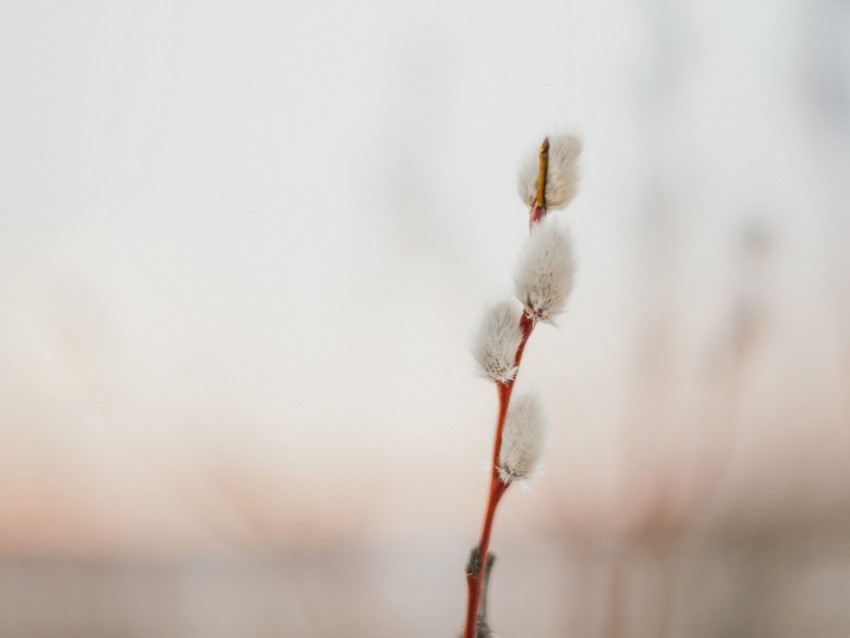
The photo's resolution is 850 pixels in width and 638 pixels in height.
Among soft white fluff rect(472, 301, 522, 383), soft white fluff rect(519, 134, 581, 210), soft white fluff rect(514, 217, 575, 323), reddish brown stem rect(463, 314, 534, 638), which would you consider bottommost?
reddish brown stem rect(463, 314, 534, 638)

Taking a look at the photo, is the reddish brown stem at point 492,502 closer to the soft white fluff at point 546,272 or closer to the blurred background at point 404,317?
the soft white fluff at point 546,272

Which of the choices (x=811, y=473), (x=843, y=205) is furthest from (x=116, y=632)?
(x=843, y=205)

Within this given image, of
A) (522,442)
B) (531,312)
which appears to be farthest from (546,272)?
(522,442)

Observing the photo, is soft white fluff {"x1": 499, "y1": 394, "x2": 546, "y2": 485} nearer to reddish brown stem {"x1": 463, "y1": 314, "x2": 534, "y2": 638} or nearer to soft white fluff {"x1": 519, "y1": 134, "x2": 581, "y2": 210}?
reddish brown stem {"x1": 463, "y1": 314, "x2": 534, "y2": 638}

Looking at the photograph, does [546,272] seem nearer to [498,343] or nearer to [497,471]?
[498,343]

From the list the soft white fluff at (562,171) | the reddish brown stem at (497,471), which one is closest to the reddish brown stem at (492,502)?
the reddish brown stem at (497,471)

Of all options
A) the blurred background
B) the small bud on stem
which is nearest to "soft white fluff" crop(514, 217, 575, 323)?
the small bud on stem

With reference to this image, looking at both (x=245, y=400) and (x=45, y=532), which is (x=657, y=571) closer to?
(x=245, y=400)
